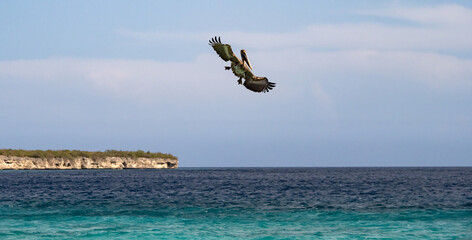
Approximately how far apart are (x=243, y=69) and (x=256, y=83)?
0.62 m

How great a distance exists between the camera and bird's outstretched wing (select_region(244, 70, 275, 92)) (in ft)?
53.6

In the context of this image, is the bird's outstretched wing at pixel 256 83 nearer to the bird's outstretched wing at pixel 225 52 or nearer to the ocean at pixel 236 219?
the bird's outstretched wing at pixel 225 52

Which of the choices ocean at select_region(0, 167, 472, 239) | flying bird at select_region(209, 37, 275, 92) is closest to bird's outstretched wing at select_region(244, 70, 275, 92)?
flying bird at select_region(209, 37, 275, 92)

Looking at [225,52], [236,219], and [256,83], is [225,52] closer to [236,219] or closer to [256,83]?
[256,83]

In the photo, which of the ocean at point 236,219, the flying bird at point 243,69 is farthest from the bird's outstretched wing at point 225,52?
the ocean at point 236,219

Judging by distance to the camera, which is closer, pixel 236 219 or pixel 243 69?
pixel 243 69

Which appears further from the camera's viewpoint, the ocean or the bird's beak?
the ocean

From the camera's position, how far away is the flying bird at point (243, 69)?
16188 mm

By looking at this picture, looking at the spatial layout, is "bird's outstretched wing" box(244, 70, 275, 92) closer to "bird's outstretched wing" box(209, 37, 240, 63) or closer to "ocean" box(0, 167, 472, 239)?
"bird's outstretched wing" box(209, 37, 240, 63)

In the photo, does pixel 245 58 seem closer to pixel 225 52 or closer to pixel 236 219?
pixel 225 52

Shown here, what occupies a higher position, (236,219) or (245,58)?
(245,58)

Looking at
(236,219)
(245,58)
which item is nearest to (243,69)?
(245,58)

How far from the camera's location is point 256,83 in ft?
54.0

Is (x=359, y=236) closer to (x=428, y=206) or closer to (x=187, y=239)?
(x=187, y=239)
